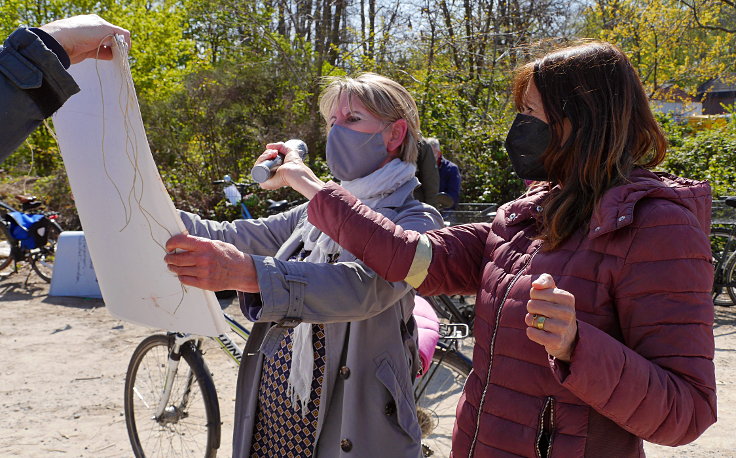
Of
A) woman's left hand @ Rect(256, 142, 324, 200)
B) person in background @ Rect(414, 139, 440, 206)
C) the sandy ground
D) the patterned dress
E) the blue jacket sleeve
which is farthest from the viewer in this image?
person in background @ Rect(414, 139, 440, 206)

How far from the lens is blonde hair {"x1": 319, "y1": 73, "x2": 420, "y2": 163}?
2.25 metres

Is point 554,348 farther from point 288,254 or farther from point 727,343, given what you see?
point 727,343

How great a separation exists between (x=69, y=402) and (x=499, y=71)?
794cm

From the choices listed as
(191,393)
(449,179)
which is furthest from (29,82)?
(449,179)

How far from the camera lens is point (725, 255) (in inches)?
291

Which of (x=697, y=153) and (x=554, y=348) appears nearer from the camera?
(x=554, y=348)

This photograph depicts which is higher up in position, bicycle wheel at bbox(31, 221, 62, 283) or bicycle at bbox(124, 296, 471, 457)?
bicycle at bbox(124, 296, 471, 457)

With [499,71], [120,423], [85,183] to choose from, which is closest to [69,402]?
[120,423]

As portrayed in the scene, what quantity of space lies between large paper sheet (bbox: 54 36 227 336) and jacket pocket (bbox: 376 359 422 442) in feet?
2.10

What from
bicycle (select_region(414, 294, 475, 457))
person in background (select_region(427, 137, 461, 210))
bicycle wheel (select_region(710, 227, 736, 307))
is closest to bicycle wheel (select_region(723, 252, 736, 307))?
bicycle wheel (select_region(710, 227, 736, 307))

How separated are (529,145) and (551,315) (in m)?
0.54

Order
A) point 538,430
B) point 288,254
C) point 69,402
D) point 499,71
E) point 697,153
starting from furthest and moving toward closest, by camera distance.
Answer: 1. point 499,71
2. point 697,153
3. point 69,402
4. point 288,254
5. point 538,430

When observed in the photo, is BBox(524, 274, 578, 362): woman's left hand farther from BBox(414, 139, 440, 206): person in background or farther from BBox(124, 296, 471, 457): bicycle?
BBox(414, 139, 440, 206): person in background

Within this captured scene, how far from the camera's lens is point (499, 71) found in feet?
34.4
